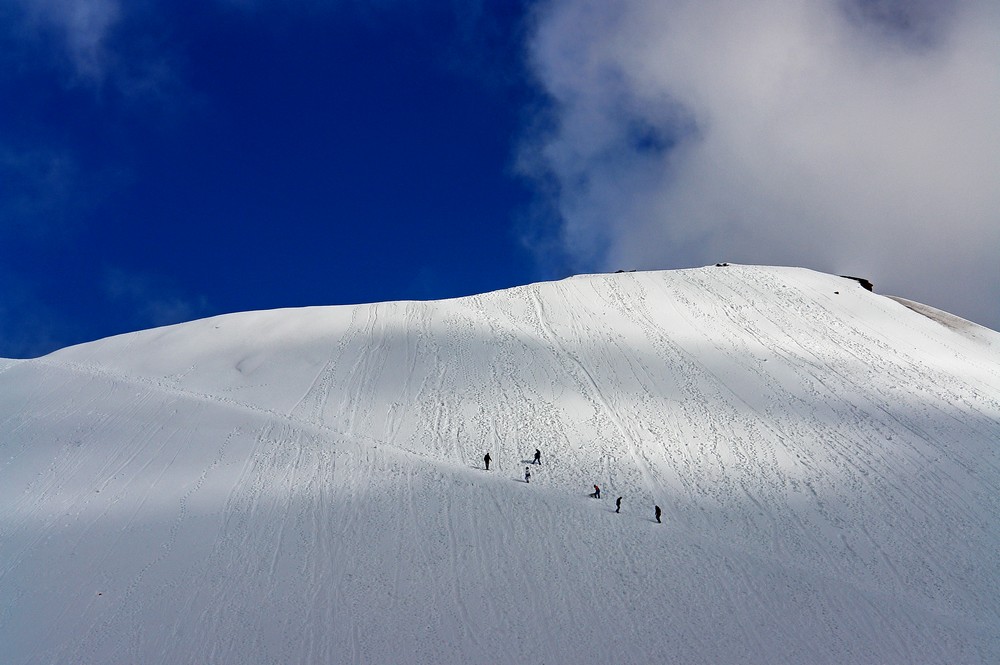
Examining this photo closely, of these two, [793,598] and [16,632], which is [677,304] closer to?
[793,598]

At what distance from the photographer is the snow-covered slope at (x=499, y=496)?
891 inches

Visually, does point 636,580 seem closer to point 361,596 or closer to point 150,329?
point 361,596

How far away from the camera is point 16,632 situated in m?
22.7

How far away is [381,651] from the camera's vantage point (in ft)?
70.8

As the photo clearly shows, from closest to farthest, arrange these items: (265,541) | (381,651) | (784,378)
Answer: (381,651) < (265,541) < (784,378)

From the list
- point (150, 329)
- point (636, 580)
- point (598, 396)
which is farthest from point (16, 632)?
point (150, 329)

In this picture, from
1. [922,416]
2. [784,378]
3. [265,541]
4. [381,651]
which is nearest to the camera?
[381,651]

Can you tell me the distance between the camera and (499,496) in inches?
1171

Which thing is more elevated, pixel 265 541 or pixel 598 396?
pixel 598 396

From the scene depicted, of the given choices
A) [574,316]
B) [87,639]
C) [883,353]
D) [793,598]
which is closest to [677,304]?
[574,316]

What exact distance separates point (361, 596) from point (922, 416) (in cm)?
2956

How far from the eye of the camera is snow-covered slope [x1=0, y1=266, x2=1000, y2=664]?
22625 millimetres

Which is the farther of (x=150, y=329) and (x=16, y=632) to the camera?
(x=150, y=329)

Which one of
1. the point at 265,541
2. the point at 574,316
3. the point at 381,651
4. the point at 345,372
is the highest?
the point at 574,316
